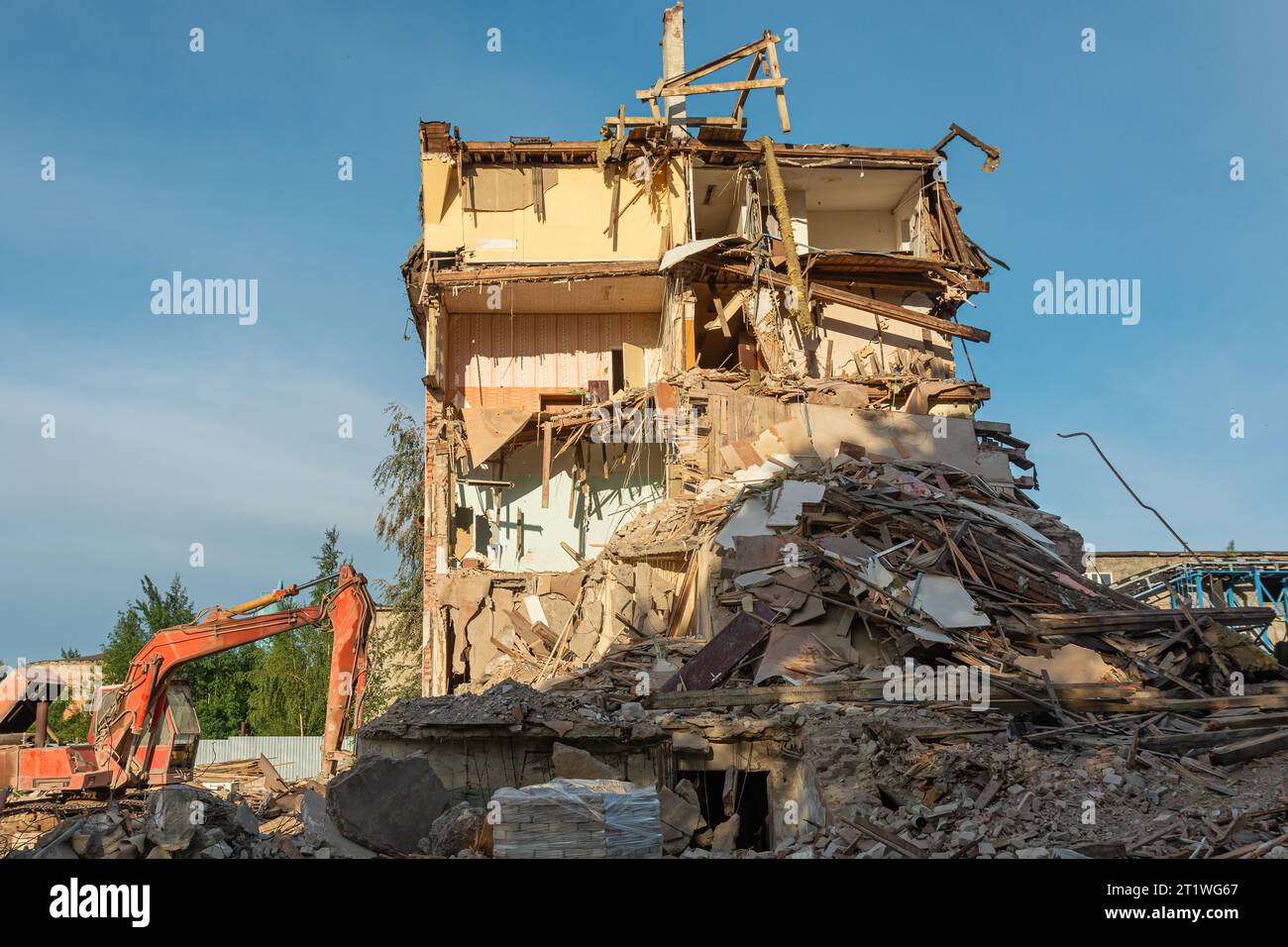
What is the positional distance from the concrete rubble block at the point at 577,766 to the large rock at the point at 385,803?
3.82ft

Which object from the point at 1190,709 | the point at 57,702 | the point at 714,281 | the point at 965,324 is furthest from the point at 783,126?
the point at 57,702

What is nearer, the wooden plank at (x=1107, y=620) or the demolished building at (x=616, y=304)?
the wooden plank at (x=1107, y=620)

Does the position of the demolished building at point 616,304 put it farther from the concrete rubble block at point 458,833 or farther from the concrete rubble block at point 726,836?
the concrete rubble block at point 458,833

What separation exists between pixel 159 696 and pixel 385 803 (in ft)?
33.2

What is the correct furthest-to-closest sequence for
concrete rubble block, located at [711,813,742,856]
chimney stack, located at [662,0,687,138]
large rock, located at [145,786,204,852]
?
chimney stack, located at [662,0,687,138] → concrete rubble block, located at [711,813,742,856] → large rock, located at [145,786,204,852]

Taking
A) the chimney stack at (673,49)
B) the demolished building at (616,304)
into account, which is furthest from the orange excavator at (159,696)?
the chimney stack at (673,49)

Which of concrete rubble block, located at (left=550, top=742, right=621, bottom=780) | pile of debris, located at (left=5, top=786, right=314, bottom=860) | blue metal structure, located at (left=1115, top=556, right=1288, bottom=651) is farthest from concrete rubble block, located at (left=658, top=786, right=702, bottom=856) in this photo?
blue metal structure, located at (left=1115, top=556, right=1288, bottom=651)

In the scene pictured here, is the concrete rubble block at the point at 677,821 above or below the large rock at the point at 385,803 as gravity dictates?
below

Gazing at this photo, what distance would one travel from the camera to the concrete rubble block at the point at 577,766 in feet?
32.3

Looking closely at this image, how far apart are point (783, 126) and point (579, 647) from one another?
1241cm

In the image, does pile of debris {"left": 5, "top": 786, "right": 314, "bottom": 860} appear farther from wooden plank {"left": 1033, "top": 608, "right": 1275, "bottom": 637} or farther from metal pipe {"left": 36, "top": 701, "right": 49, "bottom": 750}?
metal pipe {"left": 36, "top": 701, "right": 49, "bottom": 750}

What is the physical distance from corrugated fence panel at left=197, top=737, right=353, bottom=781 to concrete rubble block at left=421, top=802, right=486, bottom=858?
20.4 metres

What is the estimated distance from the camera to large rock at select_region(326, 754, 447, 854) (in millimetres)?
8750

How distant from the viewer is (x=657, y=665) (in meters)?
13.3
